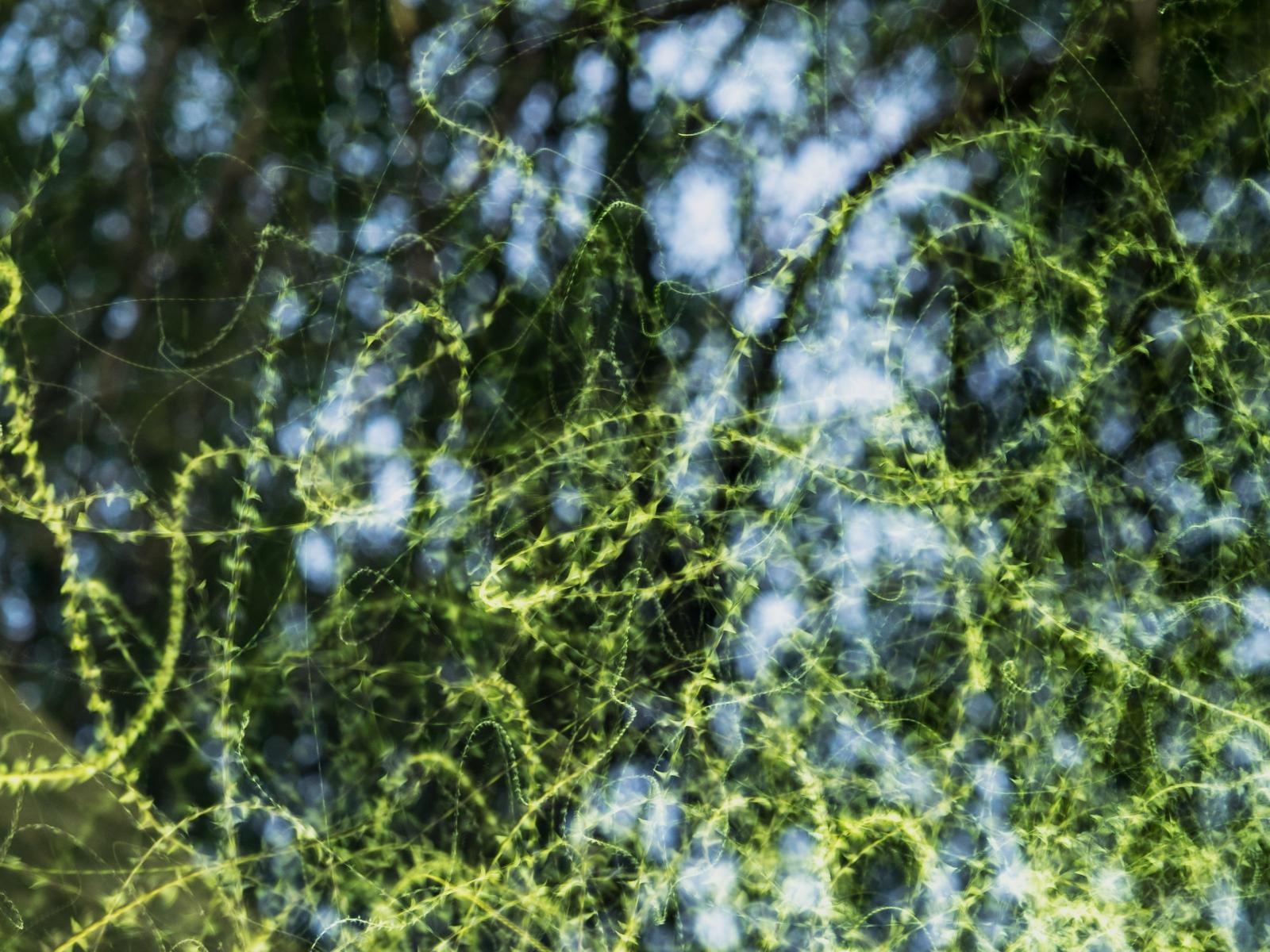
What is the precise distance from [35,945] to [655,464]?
2.32 feet

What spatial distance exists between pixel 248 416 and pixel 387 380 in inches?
5.1

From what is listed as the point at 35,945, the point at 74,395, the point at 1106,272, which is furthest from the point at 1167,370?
the point at 35,945

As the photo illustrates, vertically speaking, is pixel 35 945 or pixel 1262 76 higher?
pixel 1262 76

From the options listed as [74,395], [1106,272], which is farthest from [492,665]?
[1106,272]

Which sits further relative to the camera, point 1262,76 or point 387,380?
point 1262,76

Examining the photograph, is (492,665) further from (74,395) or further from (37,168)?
(37,168)

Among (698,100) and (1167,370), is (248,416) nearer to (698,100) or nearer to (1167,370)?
(698,100)

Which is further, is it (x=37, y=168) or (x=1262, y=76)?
(x=1262, y=76)

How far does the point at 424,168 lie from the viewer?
1.08 meters

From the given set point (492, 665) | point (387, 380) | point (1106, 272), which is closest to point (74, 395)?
point (387, 380)

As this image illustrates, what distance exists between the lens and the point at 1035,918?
3.64ft

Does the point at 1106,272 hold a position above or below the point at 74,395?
above

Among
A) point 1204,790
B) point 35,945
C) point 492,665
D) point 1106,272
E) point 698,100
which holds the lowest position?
point 35,945

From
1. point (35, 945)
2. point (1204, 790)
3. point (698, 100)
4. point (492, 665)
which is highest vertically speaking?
point (698, 100)
